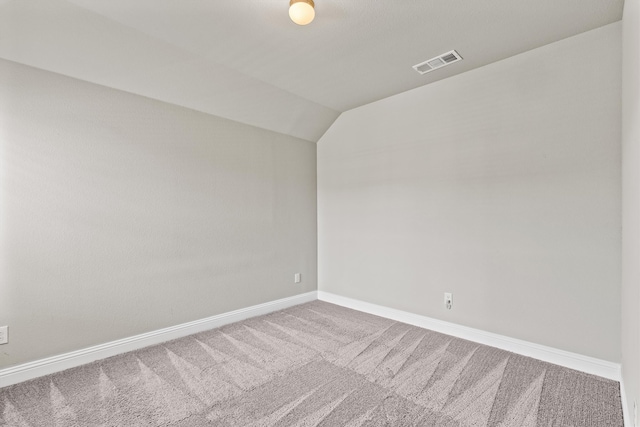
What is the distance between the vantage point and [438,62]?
8.84ft

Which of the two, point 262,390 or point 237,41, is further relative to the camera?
point 237,41

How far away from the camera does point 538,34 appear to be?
2.29m

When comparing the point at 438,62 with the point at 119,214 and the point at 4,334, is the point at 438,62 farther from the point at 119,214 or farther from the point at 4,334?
the point at 4,334

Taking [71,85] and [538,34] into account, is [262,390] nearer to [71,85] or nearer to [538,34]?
[71,85]

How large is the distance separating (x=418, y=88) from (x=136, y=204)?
2.99 metres

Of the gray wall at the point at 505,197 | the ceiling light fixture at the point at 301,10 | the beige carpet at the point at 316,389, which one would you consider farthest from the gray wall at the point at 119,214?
the ceiling light fixture at the point at 301,10

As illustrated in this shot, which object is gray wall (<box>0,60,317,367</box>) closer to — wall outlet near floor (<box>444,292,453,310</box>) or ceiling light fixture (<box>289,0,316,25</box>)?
ceiling light fixture (<box>289,0,316,25</box>)

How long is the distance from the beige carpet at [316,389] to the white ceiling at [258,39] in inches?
90.6

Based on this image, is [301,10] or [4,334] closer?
[301,10]

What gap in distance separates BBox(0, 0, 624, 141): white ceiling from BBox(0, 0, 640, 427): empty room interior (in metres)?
0.02

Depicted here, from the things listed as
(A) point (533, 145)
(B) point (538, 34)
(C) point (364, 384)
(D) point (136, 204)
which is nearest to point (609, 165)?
(A) point (533, 145)

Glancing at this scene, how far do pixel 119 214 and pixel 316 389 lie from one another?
7.02 feet

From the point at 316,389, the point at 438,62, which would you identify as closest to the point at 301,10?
the point at 438,62

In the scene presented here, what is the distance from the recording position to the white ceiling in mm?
1960
